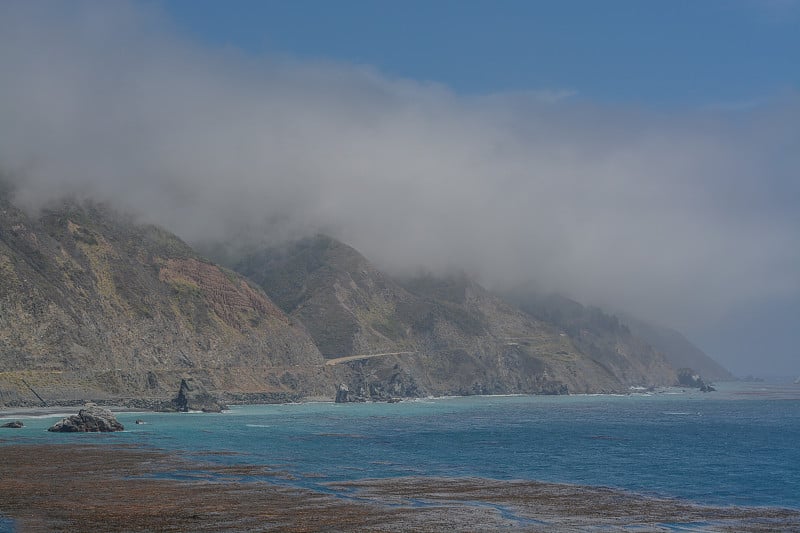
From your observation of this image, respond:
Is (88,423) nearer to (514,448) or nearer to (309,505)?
(514,448)

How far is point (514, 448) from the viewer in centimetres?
11869

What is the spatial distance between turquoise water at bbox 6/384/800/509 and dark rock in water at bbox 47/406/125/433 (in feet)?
11.6

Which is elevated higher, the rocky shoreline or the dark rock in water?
the dark rock in water

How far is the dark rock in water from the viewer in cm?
13700

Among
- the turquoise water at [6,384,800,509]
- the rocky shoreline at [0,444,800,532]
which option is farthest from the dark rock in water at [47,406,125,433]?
the rocky shoreline at [0,444,800,532]

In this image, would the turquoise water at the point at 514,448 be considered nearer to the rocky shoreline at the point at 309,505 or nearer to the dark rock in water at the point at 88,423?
the dark rock in water at the point at 88,423

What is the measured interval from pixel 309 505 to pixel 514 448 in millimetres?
59257

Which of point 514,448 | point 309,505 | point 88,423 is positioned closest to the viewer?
point 309,505

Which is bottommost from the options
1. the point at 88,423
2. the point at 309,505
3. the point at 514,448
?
the point at 309,505

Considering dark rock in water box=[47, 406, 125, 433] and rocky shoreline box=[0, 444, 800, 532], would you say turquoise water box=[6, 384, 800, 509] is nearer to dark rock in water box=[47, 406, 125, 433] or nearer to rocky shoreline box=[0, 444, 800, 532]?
dark rock in water box=[47, 406, 125, 433]

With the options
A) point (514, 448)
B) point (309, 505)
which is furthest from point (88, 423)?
point (309, 505)

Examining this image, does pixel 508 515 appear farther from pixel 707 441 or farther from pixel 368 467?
pixel 707 441

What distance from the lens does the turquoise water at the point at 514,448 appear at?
8525 cm

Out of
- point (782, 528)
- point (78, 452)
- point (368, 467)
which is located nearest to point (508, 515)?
point (782, 528)
